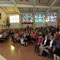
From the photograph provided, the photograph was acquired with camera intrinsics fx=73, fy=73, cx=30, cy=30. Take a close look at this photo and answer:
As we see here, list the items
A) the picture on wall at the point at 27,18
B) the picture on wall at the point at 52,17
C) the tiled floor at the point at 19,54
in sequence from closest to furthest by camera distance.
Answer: the tiled floor at the point at 19,54 < the picture on wall at the point at 52,17 < the picture on wall at the point at 27,18

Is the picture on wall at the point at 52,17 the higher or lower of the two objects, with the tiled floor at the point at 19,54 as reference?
higher

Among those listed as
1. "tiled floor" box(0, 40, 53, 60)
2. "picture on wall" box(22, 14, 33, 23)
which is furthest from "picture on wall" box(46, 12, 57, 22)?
"tiled floor" box(0, 40, 53, 60)

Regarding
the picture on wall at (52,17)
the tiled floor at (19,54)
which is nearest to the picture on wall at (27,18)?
the picture on wall at (52,17)

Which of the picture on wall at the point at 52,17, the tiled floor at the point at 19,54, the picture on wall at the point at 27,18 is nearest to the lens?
the tiled floor at the point at 19,54

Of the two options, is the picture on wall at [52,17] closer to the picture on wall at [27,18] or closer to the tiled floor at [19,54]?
the picture on wall at [27,18]

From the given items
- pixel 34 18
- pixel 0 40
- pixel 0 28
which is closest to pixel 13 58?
pixel 0 40

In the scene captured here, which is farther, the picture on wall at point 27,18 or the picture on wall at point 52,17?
the picture on wall at point 27,18

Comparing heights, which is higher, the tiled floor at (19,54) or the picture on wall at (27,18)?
the picture on wall at (27,18)

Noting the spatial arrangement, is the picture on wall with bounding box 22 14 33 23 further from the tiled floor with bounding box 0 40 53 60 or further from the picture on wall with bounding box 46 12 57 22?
the tiled floor with bounding box 0 40 53 60

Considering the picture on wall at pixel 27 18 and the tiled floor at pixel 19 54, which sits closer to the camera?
the tiled floor at pixel 19 54

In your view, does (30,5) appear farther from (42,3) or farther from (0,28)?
Result: (0,28)

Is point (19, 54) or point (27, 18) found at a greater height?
point (27, 18)

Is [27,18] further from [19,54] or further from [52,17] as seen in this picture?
[19,54]

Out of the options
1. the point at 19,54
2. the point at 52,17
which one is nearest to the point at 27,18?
the point at 52,17
